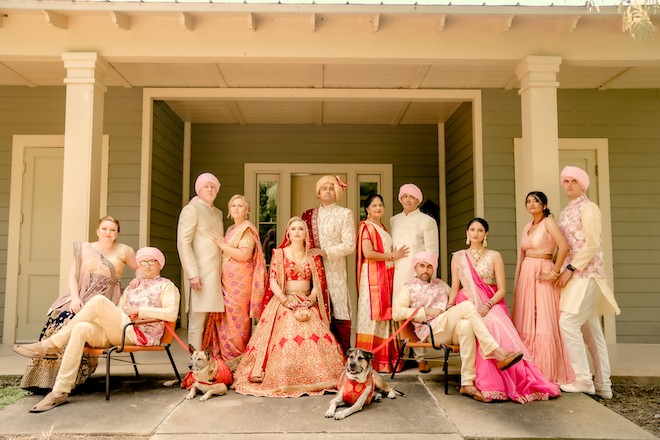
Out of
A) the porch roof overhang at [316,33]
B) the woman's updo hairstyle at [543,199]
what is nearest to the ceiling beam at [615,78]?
the porch roof overhang at [316,33]

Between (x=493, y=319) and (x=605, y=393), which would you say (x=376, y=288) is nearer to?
(x=493, y=319)

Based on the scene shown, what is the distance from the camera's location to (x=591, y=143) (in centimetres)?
613

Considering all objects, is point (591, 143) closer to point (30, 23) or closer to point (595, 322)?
point (595, 322)

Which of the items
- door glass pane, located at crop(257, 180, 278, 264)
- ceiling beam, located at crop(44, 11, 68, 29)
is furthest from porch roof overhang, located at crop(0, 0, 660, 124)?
door glass pane, located at crop(257, 180, 278, 264)

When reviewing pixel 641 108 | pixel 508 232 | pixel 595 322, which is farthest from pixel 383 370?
pixel 641 108

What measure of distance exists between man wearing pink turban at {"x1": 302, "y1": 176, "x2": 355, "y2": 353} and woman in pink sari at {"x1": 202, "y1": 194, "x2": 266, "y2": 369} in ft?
1.62

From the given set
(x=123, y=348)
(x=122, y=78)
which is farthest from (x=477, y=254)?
(x=122, y=78)

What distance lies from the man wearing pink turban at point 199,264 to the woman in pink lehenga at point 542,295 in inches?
91.0

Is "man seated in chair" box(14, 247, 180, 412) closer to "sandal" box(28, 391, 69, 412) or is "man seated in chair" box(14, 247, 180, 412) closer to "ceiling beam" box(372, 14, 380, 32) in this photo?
"sandal" box(28, 391, 69, 412)

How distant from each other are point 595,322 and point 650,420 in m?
0.75

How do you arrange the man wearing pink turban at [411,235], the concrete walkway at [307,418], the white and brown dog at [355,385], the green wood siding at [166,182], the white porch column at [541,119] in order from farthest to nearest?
the green wood siding at [166,182], the man wearing pink turban at [411,235], the white porch column at [541,119], the white and brown dog at [355,385], the concrete walkway at [307,418]

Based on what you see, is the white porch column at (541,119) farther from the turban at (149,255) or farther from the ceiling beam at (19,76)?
the ceiling beam at (19,76)

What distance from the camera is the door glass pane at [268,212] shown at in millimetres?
7309

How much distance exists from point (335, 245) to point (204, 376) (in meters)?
1.41
